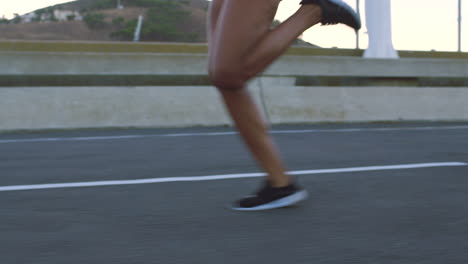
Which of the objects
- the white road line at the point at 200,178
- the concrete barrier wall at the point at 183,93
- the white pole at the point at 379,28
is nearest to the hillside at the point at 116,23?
the white pole at the point at 379,28

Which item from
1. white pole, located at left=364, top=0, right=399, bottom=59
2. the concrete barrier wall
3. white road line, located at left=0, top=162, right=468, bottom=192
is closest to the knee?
white road line, located at left=0, top=162, right=468, bottom=192

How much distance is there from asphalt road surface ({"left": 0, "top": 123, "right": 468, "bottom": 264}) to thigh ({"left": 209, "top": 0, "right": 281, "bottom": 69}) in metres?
0.72

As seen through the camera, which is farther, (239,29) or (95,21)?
(95,21)

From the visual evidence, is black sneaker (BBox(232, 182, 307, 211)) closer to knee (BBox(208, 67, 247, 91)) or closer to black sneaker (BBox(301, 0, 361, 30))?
knee (BBox(208, 67, 247, 91))

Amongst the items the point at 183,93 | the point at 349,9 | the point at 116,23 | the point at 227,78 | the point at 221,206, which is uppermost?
the point at 349,9

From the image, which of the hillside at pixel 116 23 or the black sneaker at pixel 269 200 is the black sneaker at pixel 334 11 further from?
the hillside at pixel 116 23

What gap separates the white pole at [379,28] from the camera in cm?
1327

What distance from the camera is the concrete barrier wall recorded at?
23.7 ft

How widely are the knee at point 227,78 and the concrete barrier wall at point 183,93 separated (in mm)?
4908

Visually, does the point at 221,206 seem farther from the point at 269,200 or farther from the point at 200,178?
the point at 200,178

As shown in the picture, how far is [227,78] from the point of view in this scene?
2.59 metres

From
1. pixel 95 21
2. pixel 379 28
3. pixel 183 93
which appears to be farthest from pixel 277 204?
pixel 95 21

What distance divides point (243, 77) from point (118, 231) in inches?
33.7

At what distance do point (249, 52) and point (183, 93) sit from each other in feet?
16.9
